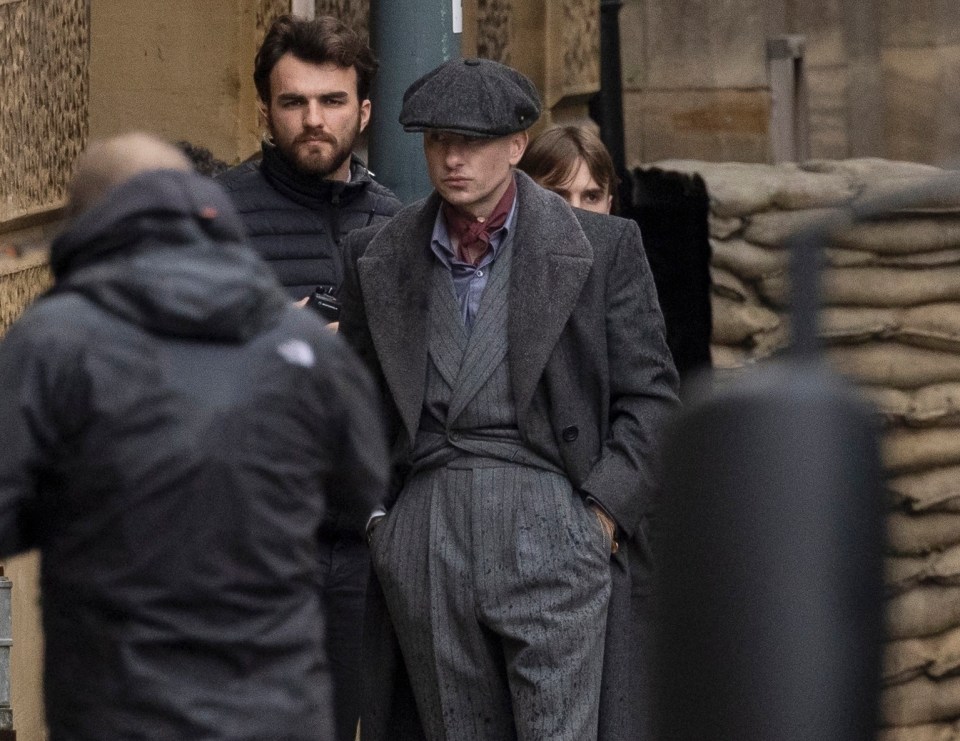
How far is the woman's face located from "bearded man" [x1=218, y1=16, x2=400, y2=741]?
1.53 ft

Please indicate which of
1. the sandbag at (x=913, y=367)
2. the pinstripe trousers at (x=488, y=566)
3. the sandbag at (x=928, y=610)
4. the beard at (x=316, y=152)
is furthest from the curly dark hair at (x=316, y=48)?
the sandbag at (x=913, y=367)

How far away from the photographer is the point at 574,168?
5.16m

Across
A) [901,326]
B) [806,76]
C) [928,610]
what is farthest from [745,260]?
[806,76]

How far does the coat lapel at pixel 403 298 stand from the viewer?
4.29 meters

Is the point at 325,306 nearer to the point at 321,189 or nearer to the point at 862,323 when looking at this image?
the point at 321,189

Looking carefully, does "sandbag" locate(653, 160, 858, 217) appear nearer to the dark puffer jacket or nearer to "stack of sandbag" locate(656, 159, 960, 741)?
"stack of sandbag" locate(656, 159, 960, 741)

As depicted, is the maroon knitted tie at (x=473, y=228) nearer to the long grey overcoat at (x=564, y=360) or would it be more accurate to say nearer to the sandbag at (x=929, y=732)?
the long grey overcoat at (x=564, y=360)

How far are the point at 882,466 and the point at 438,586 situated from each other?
2.36 meters

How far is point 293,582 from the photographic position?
9.82 feet

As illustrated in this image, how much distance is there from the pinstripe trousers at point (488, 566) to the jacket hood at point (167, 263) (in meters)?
1.23

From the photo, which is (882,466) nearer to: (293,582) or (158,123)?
(293,582)

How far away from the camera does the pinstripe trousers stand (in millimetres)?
4195

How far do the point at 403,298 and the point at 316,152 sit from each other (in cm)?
50

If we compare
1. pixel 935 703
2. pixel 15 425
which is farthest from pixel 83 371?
pixel 935 703
